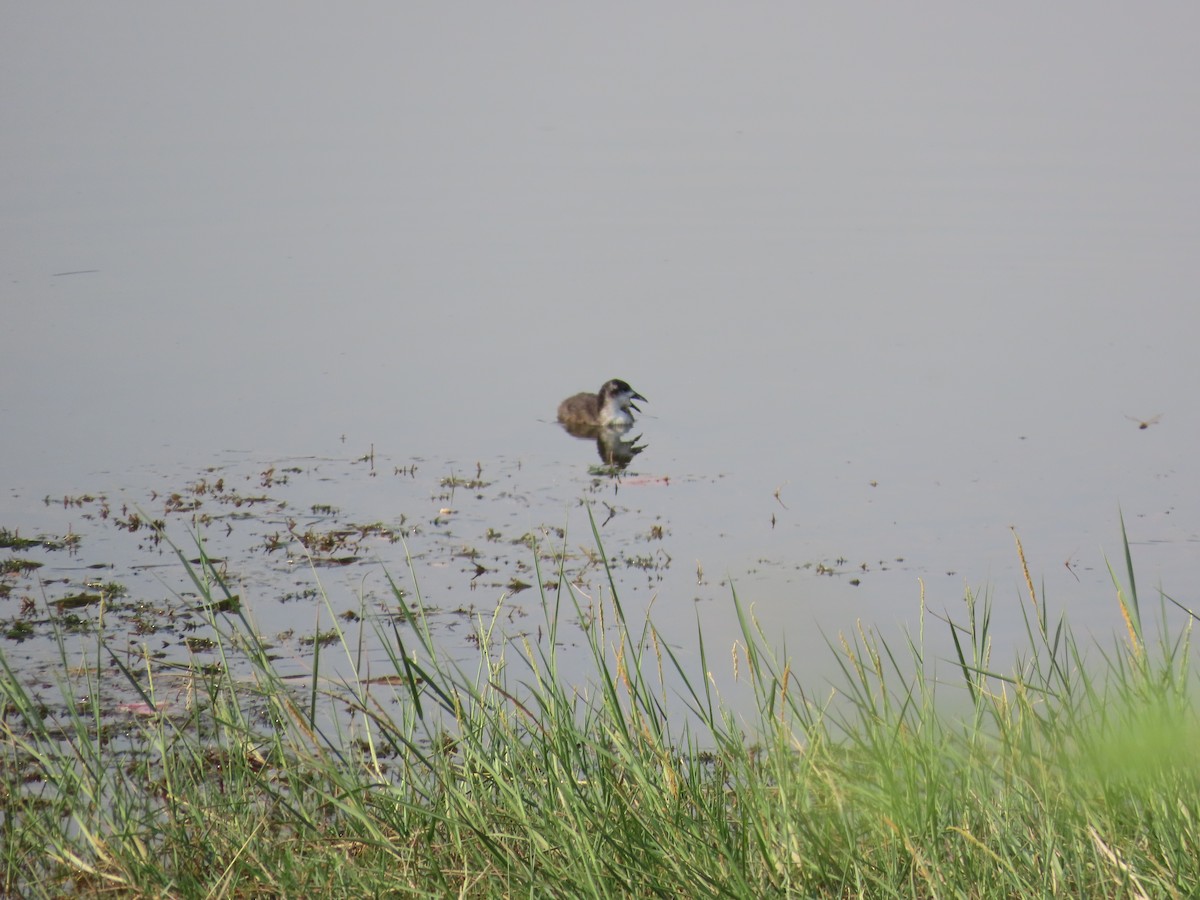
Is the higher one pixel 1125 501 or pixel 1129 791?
pixel 1129 791

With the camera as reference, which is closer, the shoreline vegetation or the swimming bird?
the shoreline vegetation

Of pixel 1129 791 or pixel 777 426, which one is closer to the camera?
pixel 1129 791

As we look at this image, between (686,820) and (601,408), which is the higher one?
(601,408)

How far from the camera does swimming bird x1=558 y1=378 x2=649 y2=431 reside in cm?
1242

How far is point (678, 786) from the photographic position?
3.53 m

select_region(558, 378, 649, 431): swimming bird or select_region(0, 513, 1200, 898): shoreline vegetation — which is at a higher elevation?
select_region(558, 378, 649, 431): swimming bird

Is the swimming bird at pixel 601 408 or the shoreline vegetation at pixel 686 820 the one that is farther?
the swimming bird at pixel 601 408

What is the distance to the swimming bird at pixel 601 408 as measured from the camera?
489 inches

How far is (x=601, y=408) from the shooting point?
12.4 meters

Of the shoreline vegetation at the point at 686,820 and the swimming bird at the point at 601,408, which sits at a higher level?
the swimming bird at the point at 601,408

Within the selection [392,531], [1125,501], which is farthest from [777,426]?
[392,531]

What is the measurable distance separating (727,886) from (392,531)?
6608mm

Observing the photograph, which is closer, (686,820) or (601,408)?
(686,820)

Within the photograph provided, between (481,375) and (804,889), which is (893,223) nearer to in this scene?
(481,375)
